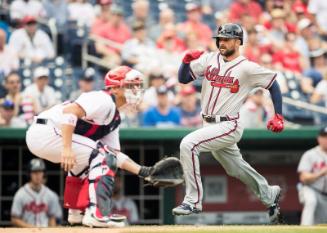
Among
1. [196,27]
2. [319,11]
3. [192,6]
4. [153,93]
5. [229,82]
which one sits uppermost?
[319,11]

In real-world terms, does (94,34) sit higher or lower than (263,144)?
higher

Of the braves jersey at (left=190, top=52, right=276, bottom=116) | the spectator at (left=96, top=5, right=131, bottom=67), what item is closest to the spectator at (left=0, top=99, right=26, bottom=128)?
the spectator at (left=96, top=5, right=131, bottom=67)

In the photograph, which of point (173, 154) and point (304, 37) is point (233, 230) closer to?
point (173, 154)

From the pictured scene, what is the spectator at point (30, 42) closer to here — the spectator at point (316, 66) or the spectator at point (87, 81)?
the spectator at point (87, 81)

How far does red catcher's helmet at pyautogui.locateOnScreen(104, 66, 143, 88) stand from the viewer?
8.18 metres

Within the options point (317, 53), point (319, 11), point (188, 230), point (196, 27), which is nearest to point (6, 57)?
point (196, 27)

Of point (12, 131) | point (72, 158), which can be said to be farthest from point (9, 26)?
point (72, 158)

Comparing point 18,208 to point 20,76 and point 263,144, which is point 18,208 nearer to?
point 20,76

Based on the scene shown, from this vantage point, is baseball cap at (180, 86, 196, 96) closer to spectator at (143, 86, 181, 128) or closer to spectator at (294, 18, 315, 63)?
spectator at (143, 86, 181, 128)

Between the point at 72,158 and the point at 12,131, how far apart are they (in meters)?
3.64

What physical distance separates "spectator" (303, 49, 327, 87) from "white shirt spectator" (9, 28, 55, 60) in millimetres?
3486

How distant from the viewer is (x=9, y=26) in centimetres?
1321

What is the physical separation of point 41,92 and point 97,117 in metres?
3.82

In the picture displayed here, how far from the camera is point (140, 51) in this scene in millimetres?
13031
